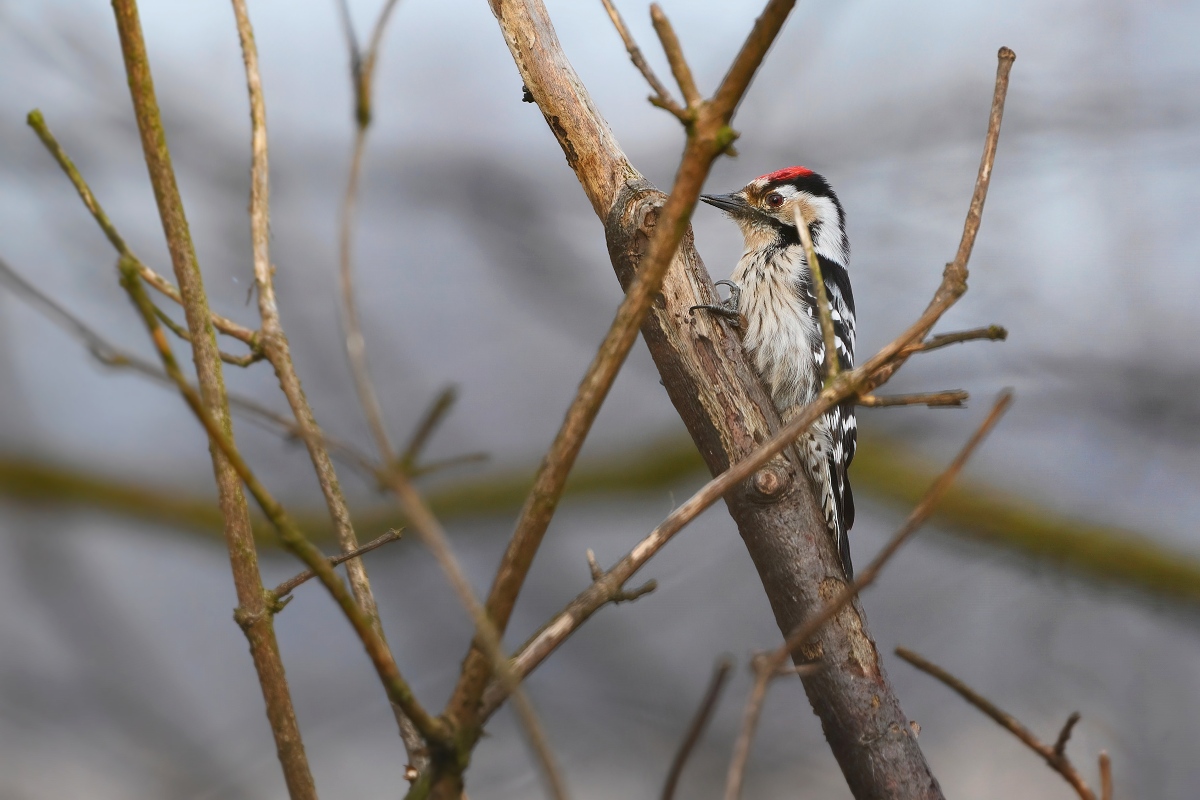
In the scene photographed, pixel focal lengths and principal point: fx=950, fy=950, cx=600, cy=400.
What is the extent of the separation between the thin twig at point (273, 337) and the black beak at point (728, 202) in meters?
1.71

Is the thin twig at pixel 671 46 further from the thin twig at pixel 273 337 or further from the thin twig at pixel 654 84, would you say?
the thin twig at pixel 273 337

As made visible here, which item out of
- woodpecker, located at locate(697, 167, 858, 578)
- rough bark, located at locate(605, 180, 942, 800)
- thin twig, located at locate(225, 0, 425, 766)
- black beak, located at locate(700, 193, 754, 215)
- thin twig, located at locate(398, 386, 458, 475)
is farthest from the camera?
black beak, located at locate(700, 193, 754, 215)

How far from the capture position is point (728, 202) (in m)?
2.60

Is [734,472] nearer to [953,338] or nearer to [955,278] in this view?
[953,338]

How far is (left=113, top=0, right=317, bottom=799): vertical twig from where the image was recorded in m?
0.83

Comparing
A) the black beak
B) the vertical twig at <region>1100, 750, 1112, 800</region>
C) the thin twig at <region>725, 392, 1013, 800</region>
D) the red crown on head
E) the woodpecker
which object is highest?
the red crown on head

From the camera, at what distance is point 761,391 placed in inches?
62.1

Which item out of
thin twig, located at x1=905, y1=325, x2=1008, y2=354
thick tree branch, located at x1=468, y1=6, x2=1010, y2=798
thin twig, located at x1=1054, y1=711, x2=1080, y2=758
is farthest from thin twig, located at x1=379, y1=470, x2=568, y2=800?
thick tree branch, located at x1=468, y1=6, x2=1010, y2=798

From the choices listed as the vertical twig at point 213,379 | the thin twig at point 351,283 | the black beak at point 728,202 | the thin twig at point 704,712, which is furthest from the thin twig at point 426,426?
the black beak at point 728,202

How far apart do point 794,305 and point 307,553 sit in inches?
75.6

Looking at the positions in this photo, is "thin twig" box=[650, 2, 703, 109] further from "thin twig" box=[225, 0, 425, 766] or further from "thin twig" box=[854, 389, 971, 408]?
"thin twig" box=[225, 0, 425, 766]

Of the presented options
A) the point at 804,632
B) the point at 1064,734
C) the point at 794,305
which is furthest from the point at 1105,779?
the point at 794,305

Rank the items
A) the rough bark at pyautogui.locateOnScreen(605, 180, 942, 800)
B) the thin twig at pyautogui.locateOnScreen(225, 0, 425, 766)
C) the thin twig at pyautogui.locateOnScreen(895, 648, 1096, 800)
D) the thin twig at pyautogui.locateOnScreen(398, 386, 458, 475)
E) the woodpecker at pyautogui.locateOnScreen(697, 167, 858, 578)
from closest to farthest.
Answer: the thin twig at pyautogui.locateOnScreen(398, 386, 458, 475)
the thin twig at pyautogui.locateOnScreen(895, 648, 1096, 800)
the thin twig at pyautogui.locateOnScreen(225, 0, 425, 766)
the rough bark at pyautogui.locateOnScreen(605, 180, 942, 800)
the woodpecker at pyautogui.locateOnScreen(697, 167, 858, 578)

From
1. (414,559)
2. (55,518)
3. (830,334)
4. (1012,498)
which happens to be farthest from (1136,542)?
(55,518)
